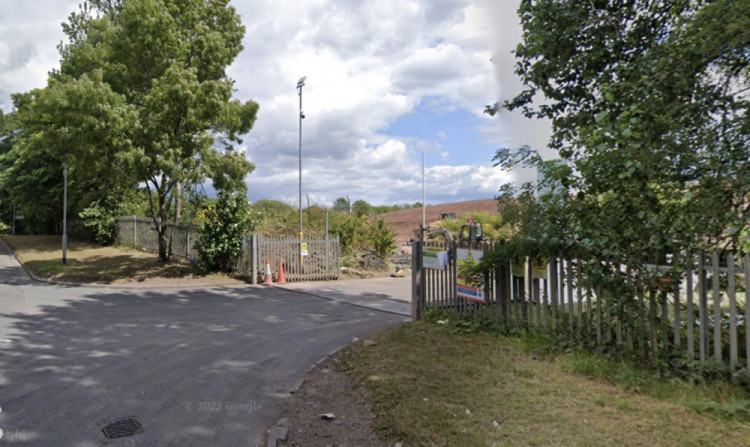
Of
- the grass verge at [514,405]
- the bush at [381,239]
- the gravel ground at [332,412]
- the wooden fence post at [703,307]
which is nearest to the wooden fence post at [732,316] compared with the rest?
the wooden fence post at [703,307]

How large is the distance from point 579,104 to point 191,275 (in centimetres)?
1498

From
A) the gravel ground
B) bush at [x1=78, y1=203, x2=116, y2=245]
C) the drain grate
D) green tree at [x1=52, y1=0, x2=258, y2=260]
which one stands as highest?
green tree at [x1=52, y1=0, x2=258, y2=260]

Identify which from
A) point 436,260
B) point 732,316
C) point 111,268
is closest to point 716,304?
point 732,316

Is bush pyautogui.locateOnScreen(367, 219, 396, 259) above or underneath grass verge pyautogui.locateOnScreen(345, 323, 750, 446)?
above

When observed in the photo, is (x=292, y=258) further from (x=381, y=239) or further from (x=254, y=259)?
(x=381, y=239)

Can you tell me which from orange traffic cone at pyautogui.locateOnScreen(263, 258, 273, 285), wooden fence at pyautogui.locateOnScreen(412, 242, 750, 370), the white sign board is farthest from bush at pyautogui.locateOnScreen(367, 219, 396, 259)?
wooden fence at pyautogui.locateOnScreen(412, 242, 750, 370)

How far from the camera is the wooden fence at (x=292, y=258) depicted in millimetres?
16969

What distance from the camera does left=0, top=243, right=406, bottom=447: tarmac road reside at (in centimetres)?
437

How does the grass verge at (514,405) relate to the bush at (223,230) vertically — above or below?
below

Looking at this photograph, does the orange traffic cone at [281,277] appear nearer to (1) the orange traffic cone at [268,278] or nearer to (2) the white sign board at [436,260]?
(1) the orange traffic cone at [268,278]

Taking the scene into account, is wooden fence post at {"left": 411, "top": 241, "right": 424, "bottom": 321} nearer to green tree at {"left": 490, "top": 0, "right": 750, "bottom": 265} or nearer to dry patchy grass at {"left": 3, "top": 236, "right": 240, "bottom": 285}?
green tree at {"left": 490, "top": 0, "right": 750, "bottom": 265}

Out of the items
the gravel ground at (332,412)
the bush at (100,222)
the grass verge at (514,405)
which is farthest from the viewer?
the bush at (100,222)

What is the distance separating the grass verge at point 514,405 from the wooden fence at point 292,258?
11336 millimetres

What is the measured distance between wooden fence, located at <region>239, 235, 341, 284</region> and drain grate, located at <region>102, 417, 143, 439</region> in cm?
1230
